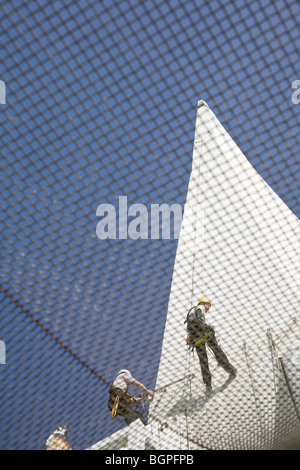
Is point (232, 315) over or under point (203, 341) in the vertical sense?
over

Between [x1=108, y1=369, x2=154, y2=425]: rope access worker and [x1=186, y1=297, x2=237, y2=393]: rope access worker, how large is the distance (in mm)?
378

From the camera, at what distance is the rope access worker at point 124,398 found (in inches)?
89.9

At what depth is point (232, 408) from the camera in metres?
2.47

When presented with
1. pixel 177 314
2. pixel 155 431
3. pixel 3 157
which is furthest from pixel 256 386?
pixel 3 157

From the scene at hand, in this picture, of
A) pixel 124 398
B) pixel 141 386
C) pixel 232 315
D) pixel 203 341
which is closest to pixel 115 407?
pixel 124 398

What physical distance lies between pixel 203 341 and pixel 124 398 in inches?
21.0

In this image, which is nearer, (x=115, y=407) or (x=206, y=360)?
(x=115, y=407)

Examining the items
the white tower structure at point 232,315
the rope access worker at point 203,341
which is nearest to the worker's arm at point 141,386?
the white tower structure at point 232,315

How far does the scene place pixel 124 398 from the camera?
2.35 m

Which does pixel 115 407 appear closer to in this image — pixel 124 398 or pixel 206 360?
pixel 124 398

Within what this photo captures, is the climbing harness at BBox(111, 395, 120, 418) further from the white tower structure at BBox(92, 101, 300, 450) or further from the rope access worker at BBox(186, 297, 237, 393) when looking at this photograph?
the rope access worker at BBox(186, 297, 237, 393)

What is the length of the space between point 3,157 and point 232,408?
1829 millimetres

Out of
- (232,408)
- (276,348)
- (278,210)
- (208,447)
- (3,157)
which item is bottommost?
(208,447)

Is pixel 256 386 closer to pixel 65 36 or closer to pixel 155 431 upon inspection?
pixel 155 431
